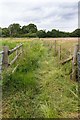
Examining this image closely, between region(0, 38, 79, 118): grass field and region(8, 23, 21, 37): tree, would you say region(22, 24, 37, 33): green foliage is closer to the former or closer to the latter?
region(8, 23, 21, 37): tree

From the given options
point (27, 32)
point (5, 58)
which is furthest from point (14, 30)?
point (5, 58)

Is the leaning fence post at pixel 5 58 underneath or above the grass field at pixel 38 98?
above

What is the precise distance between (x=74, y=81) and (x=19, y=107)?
2.28 m

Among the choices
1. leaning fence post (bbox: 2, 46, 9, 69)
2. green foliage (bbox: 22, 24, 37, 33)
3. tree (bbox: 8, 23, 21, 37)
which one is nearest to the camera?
leaning fence post (bbox: 2, 46, 9, 69)

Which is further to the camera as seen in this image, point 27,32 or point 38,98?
point 27,32

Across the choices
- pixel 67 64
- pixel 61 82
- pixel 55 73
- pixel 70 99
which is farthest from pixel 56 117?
pixel 67 64

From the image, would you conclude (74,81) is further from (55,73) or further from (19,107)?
(19,107)

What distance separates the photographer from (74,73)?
5965mm

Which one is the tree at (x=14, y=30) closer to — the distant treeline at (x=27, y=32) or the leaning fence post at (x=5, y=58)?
the distant treeline at (x=27, y=32)

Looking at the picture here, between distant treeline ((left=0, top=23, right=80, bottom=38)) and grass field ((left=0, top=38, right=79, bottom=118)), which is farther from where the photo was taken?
distant treeline ((left=0, top=23, right=80, bottom=38))

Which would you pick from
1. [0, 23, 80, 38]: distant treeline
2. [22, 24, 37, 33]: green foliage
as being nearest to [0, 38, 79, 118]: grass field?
[0, 23, 80, 38]: distant treeline

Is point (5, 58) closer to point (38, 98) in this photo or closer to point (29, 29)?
point (38, 98)

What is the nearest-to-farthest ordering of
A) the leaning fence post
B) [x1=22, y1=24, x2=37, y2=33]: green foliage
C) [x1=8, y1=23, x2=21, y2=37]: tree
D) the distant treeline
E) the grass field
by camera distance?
the grass field, the leaning fence post, the distant treeline, [x1=8, y1=23, x2=21, y2=37]: tree, [x1=22, y1=24, x2=37, y2=33]: green foliage

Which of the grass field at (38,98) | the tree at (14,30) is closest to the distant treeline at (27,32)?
the tree at (14,30)
